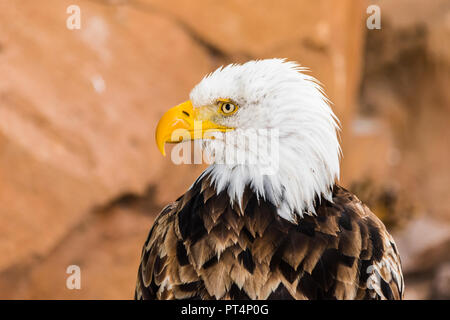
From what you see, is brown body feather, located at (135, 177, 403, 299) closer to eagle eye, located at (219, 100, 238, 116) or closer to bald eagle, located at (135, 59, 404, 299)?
bald eagle, located at (135, 59, 404, 299)

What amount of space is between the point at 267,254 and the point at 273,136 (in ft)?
1.37

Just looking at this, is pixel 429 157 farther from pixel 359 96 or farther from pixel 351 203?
pixel 351 203

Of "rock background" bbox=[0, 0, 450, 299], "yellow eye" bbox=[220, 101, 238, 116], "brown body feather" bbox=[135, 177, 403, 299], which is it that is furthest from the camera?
"rock background" bbox=[0, 0, 450, 299]

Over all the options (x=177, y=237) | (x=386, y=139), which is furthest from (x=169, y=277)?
(x=386, y=139)

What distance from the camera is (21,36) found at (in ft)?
11.9

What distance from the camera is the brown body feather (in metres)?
1.87

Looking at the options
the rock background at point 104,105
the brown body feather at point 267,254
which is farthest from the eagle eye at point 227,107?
the rock background at point 104,105

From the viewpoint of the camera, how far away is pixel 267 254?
1.89 m

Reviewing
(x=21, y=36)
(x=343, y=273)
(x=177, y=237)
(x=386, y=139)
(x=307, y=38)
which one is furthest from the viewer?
(x=386, y=139)

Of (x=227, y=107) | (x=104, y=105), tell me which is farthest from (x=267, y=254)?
(x=104, y=105)

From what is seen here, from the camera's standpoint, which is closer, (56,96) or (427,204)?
(56,96)

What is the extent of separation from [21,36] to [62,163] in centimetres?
87

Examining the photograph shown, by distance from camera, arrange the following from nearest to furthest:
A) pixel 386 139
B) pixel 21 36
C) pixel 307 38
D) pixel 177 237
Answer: pixel 177 237 → pixel 21 36 → pixel 307 38 → pixel 386 139

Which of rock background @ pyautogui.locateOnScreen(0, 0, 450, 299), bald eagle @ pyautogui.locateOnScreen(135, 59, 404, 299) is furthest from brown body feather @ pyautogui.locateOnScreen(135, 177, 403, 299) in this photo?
rock background @ pyautogui.locateOnScreen(0, 0, 450, 299)
